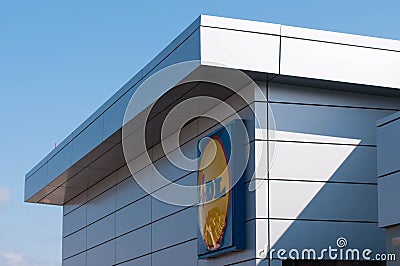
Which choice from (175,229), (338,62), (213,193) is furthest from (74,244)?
(338,62)

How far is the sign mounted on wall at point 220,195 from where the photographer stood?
13.4 m

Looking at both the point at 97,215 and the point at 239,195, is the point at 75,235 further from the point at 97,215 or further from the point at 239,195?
the point at 239,195

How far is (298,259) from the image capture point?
13117 mm

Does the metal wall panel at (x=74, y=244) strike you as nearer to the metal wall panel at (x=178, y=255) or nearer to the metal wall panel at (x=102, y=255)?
the metal wall panel at (x=102, y=255)

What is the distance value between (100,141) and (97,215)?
14.6 ft

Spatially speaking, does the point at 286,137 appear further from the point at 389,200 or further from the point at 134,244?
the point at 134,244

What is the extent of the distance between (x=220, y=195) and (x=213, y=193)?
351mm

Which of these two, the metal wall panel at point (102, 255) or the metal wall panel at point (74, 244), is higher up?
the metal wall panel at point (74, 244)

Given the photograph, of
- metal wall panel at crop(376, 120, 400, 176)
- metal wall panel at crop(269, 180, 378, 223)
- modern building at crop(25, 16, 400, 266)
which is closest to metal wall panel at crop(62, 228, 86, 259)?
modern building at crop(25, 16, 400, 266)

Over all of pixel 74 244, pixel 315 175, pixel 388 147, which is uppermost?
pixel 74 244

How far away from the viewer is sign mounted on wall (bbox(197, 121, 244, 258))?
13391 mm

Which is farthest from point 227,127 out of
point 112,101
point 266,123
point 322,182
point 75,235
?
point 75,235

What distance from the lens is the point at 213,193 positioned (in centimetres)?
1432

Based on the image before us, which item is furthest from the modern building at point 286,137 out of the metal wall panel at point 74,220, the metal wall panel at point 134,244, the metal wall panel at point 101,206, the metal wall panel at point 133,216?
the metal wall panel at point 74,220
